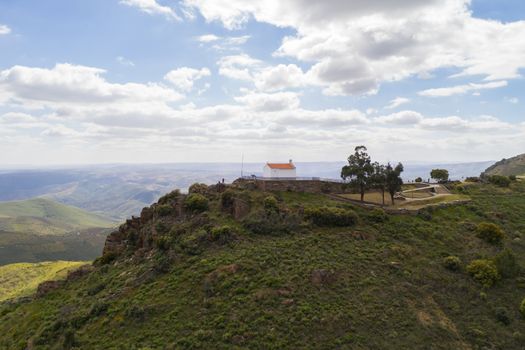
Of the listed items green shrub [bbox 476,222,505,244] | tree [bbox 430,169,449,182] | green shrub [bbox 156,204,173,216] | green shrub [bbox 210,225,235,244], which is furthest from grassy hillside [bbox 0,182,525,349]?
tree [bbox 430,169,449,182]

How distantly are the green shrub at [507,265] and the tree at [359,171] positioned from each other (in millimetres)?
25446

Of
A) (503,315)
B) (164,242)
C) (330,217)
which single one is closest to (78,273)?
(164,242)

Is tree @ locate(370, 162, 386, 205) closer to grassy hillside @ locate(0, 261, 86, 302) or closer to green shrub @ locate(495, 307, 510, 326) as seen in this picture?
green shrub @ locate(495, 307, 510, 326)

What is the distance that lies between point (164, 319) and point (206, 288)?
529 cm

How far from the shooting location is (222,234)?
165ft

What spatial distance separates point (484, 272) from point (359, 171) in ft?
91.4

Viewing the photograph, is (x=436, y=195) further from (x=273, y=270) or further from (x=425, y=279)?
(x=273, y=270)

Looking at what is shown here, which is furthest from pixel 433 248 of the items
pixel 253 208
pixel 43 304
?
pixel 43 304

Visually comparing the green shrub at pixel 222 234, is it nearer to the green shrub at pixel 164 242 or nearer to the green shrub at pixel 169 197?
the green shrub at pixel 164 242

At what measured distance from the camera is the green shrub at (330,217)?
5275 cm

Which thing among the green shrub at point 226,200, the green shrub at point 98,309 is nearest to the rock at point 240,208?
the green shrub at point 226,200

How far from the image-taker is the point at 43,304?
5425 cm

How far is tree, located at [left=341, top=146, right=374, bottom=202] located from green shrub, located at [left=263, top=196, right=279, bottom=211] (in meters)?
17.4

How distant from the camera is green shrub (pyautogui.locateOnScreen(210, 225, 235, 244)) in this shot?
49.8 metres
